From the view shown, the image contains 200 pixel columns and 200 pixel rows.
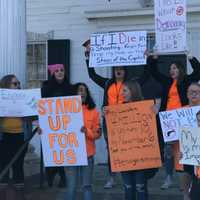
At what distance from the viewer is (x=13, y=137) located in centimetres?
681

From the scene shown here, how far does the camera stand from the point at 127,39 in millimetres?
7000

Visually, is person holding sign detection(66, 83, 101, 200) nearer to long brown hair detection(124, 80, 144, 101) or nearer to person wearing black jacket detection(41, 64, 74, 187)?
person wearing black jacket detection(41, 64, 74, 187)

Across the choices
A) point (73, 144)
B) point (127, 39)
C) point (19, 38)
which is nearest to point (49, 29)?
point (19, 38)

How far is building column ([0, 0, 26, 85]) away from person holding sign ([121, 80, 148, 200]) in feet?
6.72

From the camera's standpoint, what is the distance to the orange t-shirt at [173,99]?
259 inches

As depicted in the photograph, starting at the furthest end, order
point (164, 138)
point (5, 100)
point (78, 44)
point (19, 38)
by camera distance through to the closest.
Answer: point (78, 44) < point (19, 38) < point (5, 100) < point (164, 138)

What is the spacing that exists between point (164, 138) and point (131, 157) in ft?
1.41

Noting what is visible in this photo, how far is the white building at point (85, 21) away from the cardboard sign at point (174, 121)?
3858 mm

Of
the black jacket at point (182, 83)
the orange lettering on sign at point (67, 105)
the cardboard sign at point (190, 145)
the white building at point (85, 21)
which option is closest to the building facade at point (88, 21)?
the white building at point (85, 21)

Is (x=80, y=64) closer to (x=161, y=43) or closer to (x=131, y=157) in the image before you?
(x=161, y=43)

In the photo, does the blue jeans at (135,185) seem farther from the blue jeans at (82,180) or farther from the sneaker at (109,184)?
the sneaker at (109,184)

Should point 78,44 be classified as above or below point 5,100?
above

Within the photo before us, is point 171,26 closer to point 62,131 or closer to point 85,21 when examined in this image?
point 62,131

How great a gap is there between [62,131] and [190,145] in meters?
1.58
